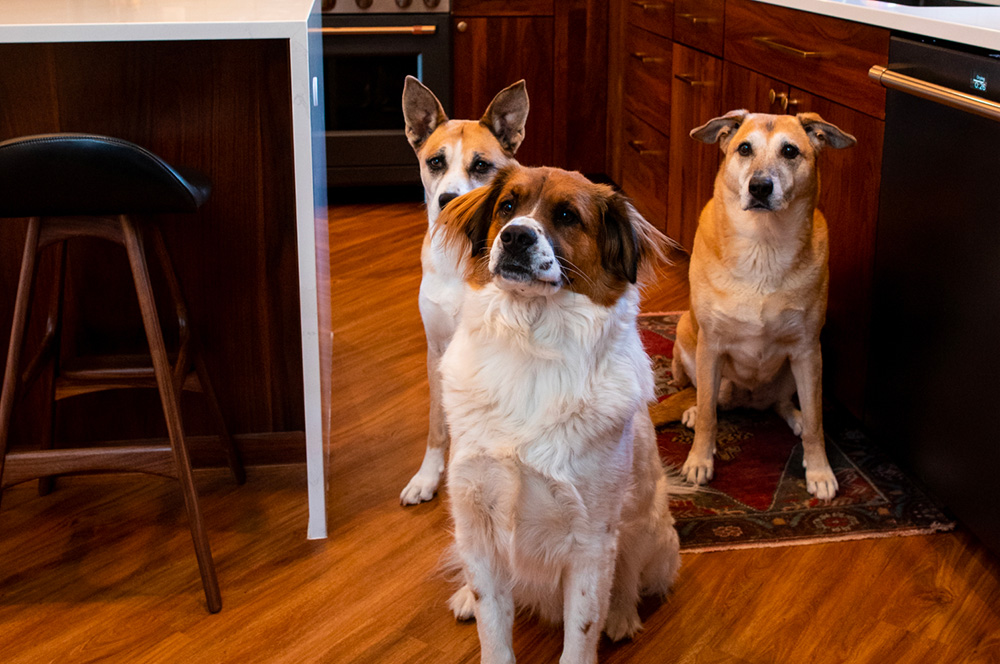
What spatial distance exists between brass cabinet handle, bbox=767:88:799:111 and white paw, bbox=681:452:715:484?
103cm

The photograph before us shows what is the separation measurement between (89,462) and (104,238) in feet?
1.43

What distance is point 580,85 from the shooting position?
468 cm

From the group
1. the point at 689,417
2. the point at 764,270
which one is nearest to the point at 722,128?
the point at 764,270

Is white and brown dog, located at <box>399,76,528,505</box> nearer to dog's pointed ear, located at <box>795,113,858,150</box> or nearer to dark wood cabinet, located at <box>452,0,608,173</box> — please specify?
dog's pointed ear, located at <box>795,113,858,150</box>

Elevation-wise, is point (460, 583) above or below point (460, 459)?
below

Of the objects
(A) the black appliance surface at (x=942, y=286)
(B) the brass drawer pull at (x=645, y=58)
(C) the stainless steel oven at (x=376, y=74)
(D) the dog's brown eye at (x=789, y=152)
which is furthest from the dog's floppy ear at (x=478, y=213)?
(C) the stainless steel oven at (x=376, y=74)

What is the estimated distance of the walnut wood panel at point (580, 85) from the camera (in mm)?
4551

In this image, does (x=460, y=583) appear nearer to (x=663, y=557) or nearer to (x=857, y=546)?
(x=663, y=557)

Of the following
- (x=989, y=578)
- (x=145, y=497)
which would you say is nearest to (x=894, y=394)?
(x=989, y=578)

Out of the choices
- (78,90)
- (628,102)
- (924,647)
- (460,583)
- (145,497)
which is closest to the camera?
(924,647)

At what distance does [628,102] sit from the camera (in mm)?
4359

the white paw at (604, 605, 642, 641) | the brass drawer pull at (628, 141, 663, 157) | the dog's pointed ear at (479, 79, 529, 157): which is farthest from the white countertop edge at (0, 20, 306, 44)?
the brass drawer pull at (628, 141, 663, 157)

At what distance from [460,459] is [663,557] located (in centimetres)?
50

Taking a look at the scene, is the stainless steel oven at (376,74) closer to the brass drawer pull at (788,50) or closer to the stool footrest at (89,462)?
the brass drawer pull at (788,50)
